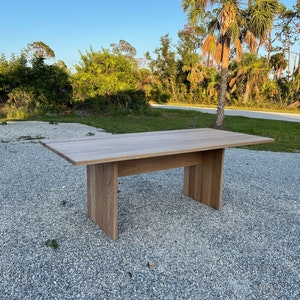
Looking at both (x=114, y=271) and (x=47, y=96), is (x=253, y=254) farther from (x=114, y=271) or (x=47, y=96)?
(x=47, y=96)

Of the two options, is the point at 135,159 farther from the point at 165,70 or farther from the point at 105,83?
the point at 165,70

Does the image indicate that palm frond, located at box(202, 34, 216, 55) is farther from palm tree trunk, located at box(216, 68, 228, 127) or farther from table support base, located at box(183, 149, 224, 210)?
table support base, located at box(183, 149, 224, 210)

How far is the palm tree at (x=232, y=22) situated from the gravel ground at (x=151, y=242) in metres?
5.77

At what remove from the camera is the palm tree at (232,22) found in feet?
26.4

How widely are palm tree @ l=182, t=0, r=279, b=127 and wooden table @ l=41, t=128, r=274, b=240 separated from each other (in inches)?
251

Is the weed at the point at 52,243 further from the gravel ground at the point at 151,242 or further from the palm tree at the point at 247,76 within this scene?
the palm tree at the point at 247,76

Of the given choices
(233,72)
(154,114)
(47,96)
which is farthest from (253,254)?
(233,72)

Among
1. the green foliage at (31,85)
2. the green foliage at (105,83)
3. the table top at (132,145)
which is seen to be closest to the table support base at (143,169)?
the table top at (132,145)

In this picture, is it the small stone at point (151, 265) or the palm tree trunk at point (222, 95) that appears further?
the palm tree trunk at point (222, 95)

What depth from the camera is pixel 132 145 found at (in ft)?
7.29

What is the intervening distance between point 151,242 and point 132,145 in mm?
738

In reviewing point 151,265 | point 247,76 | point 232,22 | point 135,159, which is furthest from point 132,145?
A: point 247,76

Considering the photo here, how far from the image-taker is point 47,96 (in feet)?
36.9

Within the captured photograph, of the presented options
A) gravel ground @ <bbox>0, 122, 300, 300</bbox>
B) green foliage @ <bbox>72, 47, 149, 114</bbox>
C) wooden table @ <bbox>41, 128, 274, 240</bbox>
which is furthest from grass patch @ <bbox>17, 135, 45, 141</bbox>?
green foliage @ <bbox>72, 47, 149, 114</bbox>
